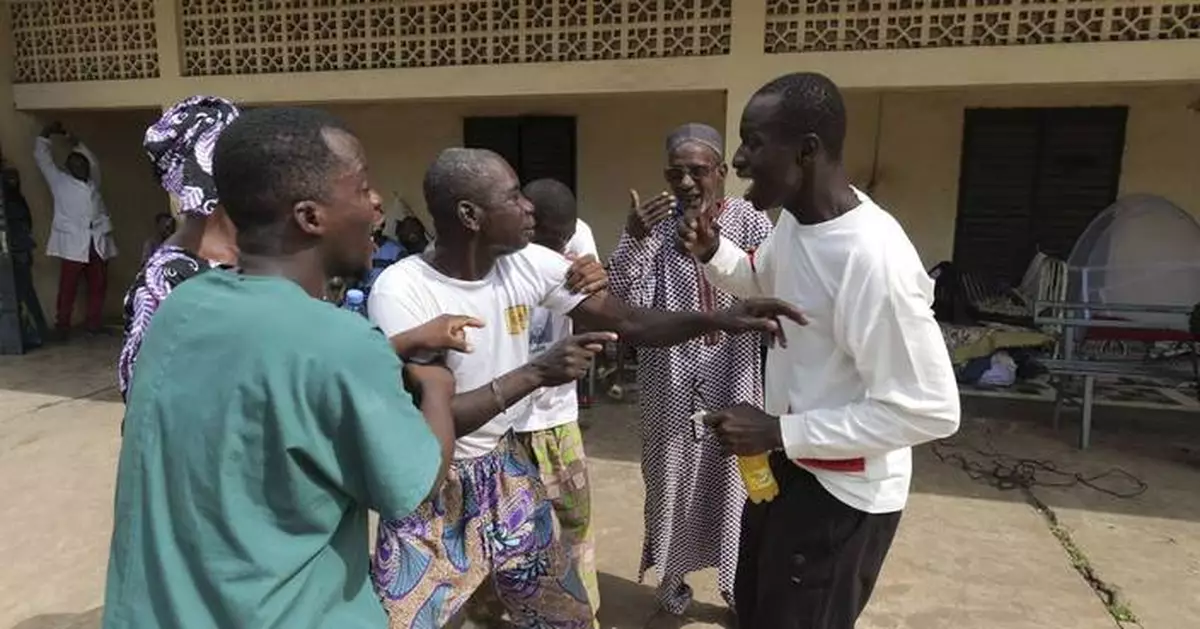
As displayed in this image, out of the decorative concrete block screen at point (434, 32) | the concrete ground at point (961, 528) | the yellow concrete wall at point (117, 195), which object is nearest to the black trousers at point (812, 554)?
the concrete ground at point (961, 528)

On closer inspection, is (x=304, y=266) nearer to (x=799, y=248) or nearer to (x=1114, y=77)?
(x=799, y=248)

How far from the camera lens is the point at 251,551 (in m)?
1.02

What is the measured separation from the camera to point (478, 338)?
1.88 metres

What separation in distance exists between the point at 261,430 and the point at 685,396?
187 cm

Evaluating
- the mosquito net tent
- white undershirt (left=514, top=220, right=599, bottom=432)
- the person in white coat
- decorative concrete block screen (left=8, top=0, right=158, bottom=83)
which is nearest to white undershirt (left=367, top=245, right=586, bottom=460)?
white undershirt (left=514, top=220, right=599, bottom=432)

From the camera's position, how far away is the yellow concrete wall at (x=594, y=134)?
679 cm

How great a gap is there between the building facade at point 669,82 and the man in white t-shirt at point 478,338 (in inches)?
122

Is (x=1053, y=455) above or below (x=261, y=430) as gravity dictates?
below

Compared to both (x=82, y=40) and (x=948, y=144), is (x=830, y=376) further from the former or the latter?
(x=82, y=40)

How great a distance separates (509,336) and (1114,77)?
157 inches

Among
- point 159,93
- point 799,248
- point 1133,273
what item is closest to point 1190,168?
point 1133,273

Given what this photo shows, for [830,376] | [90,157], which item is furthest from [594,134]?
[830,376]

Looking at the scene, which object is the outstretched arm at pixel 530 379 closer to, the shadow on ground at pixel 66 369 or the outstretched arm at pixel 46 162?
the shadow on ground at pixel 66 369

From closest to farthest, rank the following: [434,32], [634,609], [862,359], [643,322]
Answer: [862,359]
[643,322]
[634,609]
[434,32]
